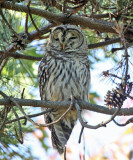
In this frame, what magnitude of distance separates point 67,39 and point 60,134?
1.05 metres

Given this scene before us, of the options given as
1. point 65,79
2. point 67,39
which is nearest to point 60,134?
point 65,79

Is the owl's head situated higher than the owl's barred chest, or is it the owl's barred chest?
the owl's head

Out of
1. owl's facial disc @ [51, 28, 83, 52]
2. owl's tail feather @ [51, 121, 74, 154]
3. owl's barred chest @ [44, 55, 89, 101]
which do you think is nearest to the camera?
owl's barred chest @ [44, 55, 89, 101]

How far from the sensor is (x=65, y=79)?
3.25 meters

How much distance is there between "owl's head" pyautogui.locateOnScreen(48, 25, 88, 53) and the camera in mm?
3641

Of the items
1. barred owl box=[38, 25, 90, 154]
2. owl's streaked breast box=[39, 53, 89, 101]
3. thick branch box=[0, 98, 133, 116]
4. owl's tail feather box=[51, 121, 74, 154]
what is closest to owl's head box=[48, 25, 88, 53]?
barred owl box=[38, 25, 90, 154]

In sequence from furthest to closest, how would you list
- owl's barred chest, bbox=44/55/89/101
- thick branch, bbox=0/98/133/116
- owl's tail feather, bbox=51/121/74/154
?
owl's tail feather, bbox=51/121/74/154
owl's barred chest, bbox=44/55/89/101
thick branch, bbox=0/98/133/116

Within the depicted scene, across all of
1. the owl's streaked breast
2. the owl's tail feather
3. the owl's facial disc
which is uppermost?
the owl's facial disc

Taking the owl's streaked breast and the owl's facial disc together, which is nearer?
the owl's streaked breast

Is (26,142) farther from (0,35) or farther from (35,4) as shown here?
(35,4)

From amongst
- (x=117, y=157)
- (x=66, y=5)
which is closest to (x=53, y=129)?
(x=66, y=5)

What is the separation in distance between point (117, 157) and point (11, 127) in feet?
9.74

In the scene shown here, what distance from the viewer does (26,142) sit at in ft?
11.4

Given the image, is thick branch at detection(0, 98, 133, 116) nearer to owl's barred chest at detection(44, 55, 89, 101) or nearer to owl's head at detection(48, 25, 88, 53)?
owl's barred chest at detection(44, 55, 89, 101)
